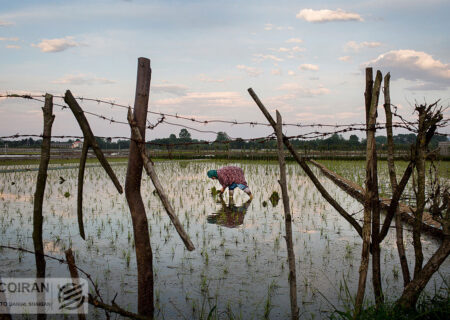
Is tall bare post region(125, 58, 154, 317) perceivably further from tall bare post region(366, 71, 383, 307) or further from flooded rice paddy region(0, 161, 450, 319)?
tall bare post region(366, 71, 383, 307)

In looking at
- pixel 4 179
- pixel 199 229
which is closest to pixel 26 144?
pixel 4 179

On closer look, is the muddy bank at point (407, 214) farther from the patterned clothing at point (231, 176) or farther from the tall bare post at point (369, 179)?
the patterned clothing at point (231, 176)

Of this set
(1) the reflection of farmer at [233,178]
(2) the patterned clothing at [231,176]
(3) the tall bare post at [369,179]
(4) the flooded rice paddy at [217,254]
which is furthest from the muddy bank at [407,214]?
(2) the patterned clothing at [231,176]

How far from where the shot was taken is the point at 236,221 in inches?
331

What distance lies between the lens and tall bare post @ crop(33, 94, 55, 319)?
3383 mm

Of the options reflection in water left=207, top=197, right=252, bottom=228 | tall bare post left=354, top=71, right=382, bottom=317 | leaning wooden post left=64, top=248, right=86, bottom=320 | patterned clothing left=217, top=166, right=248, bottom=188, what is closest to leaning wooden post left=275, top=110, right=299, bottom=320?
tall bare post left=354, top=71, right=382, bottom=317

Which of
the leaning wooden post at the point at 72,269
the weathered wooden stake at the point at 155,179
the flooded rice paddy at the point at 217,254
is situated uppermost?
the weathered wooden stake at the point at 155,179

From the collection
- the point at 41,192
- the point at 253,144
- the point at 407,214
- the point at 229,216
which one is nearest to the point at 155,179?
the point at 41,192

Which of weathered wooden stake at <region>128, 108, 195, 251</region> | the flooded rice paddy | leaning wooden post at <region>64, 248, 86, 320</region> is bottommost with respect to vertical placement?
the flooded rice paddy

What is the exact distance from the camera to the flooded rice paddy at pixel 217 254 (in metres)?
4.31

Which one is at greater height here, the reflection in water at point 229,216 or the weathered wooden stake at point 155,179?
Answer: the weathered wooden stake at point 155,179

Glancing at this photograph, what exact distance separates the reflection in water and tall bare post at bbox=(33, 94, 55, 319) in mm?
4775

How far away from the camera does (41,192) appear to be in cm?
345

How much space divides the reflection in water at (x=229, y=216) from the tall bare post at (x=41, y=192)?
15.7 feet
